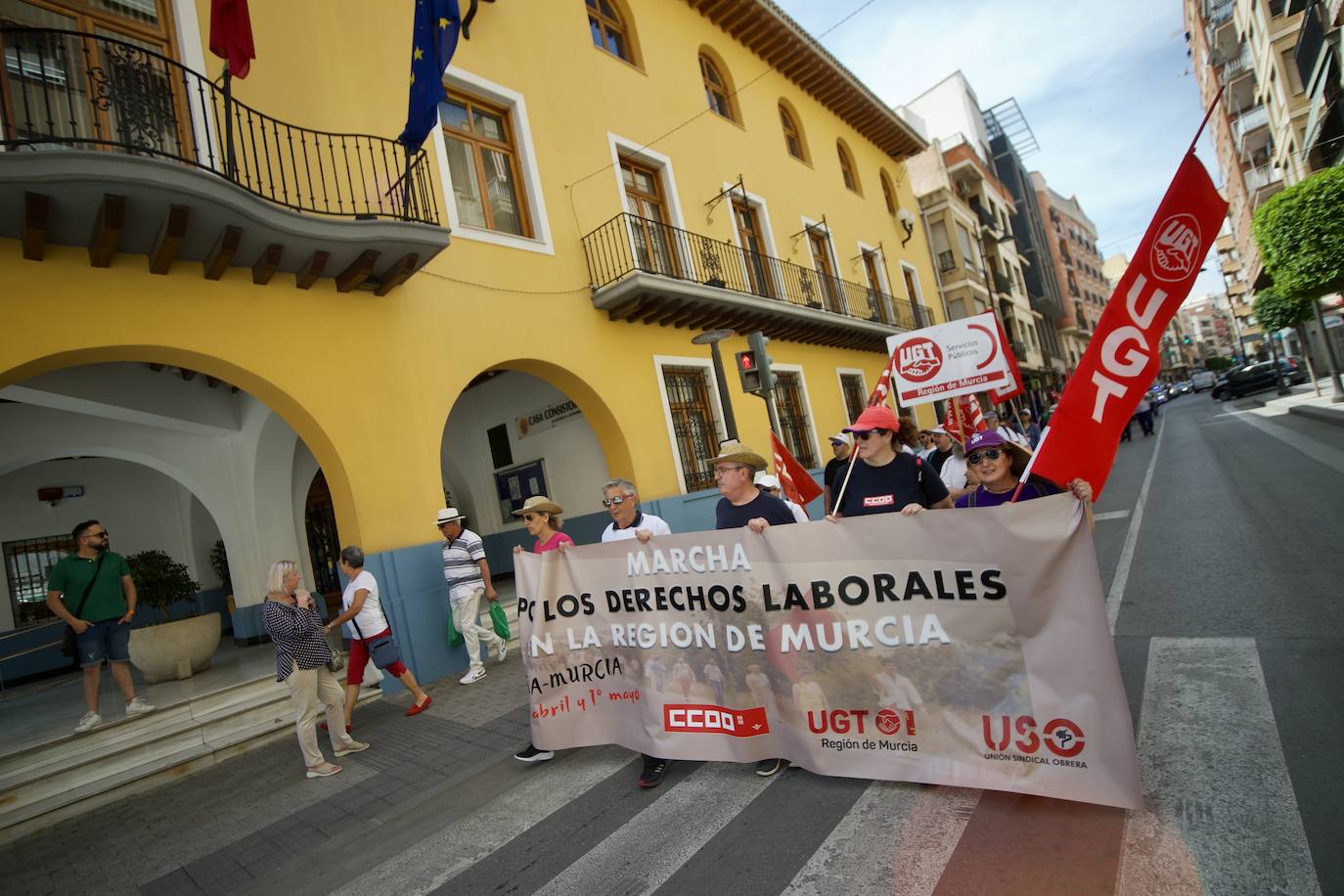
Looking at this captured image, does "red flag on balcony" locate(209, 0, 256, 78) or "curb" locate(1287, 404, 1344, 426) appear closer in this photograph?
"red flag on balcony" locate(209, 0, 256, 78)

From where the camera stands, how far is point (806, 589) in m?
3.48

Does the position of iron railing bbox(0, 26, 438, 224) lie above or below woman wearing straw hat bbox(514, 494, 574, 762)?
above

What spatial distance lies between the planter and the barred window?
270 inches

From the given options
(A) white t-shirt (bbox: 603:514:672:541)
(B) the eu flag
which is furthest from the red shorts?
(B) the eu flag

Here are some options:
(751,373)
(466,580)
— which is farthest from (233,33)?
(751,373)

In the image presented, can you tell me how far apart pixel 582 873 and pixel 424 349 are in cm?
634

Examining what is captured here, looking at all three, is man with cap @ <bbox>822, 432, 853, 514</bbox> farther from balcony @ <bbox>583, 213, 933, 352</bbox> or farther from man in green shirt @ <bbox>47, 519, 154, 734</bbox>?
man in green shirt @ <bbox>47, 519, 154, 734</bbox>

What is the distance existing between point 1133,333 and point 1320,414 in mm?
19487

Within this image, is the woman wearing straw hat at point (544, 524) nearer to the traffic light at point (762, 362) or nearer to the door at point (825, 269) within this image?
the traffic light at point (762, 362)

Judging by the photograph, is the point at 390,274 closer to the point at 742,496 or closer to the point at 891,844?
the point at 742,496

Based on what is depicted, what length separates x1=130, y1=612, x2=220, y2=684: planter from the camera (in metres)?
7.57

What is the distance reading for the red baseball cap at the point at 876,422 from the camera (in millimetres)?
3867

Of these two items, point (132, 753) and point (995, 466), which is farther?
point (132, 753)

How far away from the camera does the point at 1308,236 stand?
15.3 m
